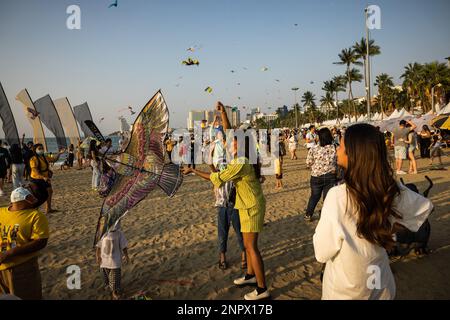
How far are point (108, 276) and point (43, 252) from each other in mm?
2515

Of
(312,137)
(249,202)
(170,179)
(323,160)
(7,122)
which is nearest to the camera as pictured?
(170,179)

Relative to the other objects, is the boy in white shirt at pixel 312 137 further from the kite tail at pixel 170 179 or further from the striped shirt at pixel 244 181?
the kite tail at pixel 170 179

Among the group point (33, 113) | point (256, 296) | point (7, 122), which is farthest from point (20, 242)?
point (33, 113)

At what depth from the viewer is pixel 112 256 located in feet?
11.2

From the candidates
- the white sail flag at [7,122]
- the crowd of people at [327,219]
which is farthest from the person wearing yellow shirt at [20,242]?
the white sail flag at [7,122]

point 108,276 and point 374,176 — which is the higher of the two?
point 374,176

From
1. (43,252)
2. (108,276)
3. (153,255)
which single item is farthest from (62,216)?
(108,276)

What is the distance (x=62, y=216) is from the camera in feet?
25.7

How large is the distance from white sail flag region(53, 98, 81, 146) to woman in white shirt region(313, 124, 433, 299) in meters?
24.9

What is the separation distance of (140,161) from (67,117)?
2417cm

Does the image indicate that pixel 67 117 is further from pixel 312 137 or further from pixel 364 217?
pixel 364 217

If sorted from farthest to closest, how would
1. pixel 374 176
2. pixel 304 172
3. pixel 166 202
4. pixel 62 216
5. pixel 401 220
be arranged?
pixel 304 172
pixel 166 202
pixel 62 216
pixel 401 220
pixel 374 176

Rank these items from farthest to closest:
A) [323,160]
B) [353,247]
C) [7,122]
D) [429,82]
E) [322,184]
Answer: [429,82] < [7,122] < [322,184] < [323,160] < [353,247]
